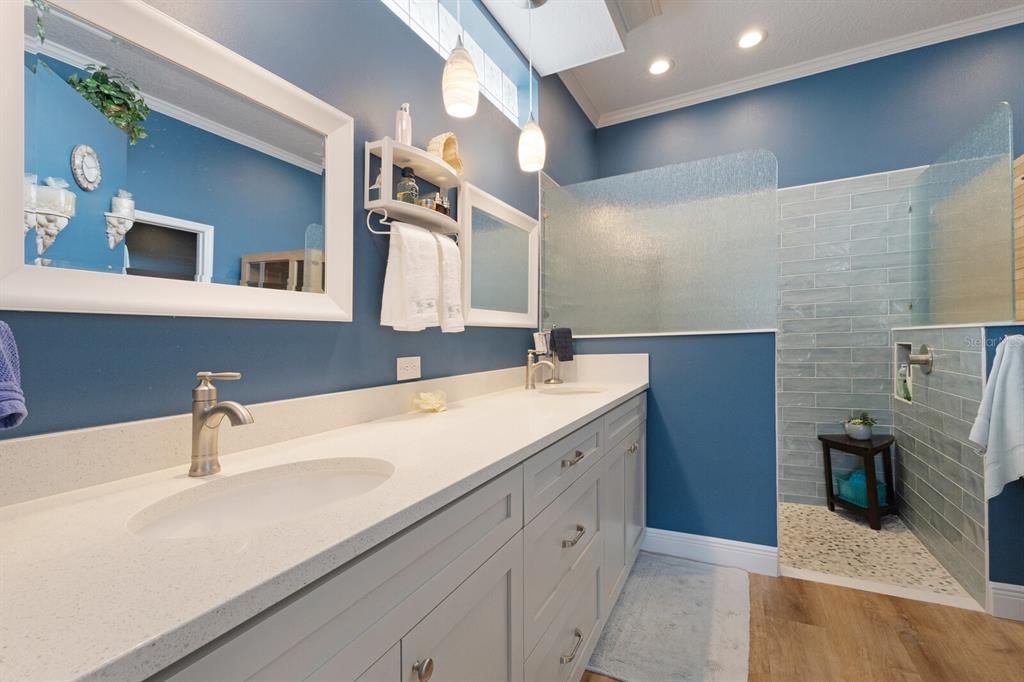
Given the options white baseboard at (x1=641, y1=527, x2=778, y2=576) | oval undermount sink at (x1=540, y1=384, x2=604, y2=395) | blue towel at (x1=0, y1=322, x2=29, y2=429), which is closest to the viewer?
blue towel at (x1=0, y1=322, x2=29, y2=429)

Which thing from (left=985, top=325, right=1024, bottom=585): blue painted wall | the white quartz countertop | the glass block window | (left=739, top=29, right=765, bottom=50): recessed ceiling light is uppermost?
(left=739, top=29, right=765, bottom=50): recessed ceiling light

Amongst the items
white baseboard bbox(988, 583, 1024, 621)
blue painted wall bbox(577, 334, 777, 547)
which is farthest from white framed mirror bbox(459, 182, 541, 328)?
white baseboard bbox(988, 583, 1024, 621)

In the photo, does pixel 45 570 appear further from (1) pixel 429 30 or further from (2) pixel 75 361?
(1) pixel 429 30

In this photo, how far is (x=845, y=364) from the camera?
2928 millimetres

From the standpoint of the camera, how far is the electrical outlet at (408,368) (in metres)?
1.56

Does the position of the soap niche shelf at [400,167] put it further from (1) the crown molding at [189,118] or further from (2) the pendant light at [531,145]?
(2) the pendant light at [531,145]

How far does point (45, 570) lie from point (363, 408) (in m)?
0.88

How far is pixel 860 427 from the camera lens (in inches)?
107

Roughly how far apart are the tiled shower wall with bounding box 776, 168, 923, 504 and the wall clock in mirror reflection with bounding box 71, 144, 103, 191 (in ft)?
11.4

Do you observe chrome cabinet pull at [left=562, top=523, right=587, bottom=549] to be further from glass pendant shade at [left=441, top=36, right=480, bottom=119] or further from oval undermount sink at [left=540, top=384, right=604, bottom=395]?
glass pendant shade at [left=441, top=36, right=480, bottom=119]

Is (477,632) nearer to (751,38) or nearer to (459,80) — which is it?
(459,80)

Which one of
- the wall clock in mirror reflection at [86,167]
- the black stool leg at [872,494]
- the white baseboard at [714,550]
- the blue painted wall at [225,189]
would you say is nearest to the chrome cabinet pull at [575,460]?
the blue painted wall at [225,189]

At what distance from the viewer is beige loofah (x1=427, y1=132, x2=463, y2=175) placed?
1669 millimetres

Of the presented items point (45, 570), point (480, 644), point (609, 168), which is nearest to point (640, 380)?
point (480, 644)
